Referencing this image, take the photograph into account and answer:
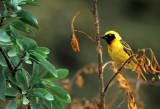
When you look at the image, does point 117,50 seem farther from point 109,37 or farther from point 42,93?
point 42,93

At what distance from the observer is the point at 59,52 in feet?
25.7

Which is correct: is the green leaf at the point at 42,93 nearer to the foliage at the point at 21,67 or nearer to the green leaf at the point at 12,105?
the foliage at the point at 21,67

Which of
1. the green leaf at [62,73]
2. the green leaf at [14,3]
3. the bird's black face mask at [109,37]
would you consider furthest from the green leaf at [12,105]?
the bird's black face mask at [109,37]

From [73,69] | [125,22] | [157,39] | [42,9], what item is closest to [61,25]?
[42,9]

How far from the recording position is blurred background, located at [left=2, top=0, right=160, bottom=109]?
7.68 metres

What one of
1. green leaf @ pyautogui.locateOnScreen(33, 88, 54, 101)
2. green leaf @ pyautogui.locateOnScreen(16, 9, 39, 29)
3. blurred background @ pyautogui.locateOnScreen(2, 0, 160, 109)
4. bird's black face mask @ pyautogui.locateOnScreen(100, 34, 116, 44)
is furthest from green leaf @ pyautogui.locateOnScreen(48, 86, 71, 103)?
blurred background @ pyautogui.locateOnScreen(2, 0, 160, 109)

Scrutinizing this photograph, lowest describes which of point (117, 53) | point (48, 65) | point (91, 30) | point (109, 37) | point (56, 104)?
point (91, 30)

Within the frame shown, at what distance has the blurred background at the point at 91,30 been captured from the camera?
7684 mm

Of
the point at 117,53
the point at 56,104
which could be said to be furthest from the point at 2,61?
the point at 117,53

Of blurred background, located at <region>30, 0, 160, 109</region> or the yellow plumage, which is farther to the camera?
blurred background, located at <region>30, 0, 160, 109</region>

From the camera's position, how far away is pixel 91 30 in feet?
26.7

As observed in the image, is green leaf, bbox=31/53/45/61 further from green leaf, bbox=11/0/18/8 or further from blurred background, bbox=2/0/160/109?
blurred background, bbox=2/0/160/109

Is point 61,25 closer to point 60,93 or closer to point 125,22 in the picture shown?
point 125,22

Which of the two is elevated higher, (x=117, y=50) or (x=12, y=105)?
(x=12, y=105)
